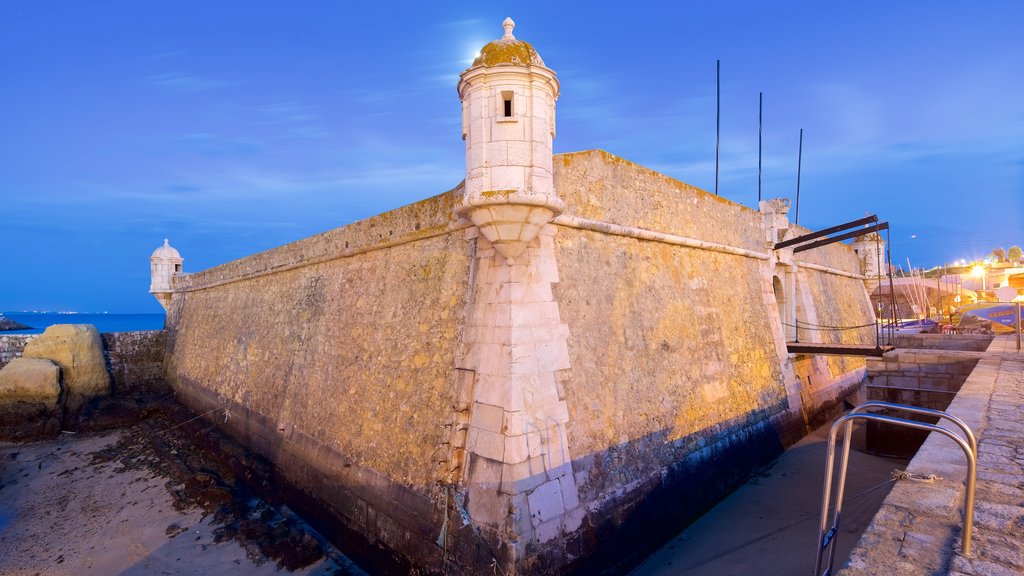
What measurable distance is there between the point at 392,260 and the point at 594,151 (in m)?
3.50

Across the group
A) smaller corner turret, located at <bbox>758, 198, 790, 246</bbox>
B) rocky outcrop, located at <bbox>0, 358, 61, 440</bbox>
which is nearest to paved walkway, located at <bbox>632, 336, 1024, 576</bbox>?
smaller corner turret, located at <bbox>758, 198, 790, 246</bbox>

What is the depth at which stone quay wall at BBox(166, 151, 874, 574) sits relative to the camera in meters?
4.97

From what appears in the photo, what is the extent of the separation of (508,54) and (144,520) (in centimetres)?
944

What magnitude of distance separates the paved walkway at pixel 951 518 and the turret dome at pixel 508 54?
16.4 feet

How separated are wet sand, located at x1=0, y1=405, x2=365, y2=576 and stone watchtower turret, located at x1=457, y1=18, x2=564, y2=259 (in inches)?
193

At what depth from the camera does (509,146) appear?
5.02m

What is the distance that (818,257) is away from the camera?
1379 cm

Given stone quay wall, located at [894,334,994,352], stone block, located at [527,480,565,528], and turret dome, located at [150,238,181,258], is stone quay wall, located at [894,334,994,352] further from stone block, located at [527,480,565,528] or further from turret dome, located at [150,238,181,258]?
turret dome, located at [150,238,181,258]

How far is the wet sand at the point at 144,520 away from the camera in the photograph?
21.4 ft

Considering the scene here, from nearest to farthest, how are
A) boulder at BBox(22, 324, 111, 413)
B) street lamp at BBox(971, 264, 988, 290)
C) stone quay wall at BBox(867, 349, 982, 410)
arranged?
1. stone quay wall at BBox(867, 349, 982, 410)
2. boulder at BBox(22, 324, 111, 413)
3. street lamp at BBox(971, 264, 988, 290)

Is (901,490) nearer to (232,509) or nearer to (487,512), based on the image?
(487,512)

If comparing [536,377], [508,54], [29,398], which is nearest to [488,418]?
[536,377]

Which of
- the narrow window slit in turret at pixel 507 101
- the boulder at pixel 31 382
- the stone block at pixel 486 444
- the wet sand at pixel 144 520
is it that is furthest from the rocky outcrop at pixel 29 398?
the narrow window slit in turret at pixel 507 101

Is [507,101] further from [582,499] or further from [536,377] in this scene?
[582,499]
